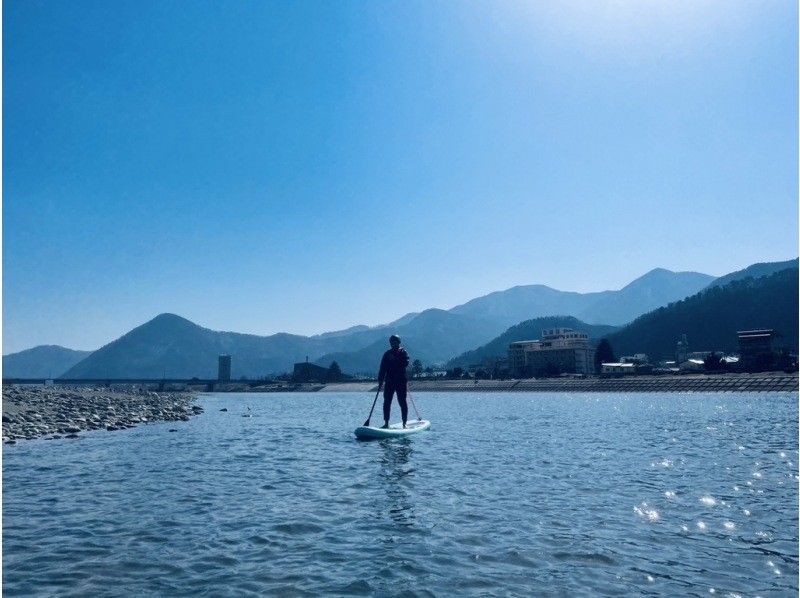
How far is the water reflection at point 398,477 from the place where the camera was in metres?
12.6

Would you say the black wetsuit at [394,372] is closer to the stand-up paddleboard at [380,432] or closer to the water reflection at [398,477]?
the stand-up paddleboard at [380,432]

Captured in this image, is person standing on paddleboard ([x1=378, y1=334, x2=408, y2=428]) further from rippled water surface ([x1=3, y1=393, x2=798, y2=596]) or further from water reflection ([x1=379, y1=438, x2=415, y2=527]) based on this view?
rippled water surface ([x1=3, y1=393, x2=798, y2=596])

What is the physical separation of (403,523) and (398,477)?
18.3ft

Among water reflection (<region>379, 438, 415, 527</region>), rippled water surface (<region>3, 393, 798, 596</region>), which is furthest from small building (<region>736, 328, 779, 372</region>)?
rippled water surface (<region>3, 393, 798, 596</region>)

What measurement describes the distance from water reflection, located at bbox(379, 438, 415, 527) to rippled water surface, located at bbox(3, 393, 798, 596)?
3.8 inches

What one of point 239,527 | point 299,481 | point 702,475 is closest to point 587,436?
point 702,475

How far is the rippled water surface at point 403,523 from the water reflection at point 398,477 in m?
0.10

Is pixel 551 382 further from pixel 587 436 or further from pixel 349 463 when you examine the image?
pixel 349 463

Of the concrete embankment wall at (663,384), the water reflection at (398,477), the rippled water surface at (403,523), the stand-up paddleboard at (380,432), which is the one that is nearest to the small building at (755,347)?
the concrete embankment wall at (663,384)

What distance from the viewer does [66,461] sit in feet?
68.4

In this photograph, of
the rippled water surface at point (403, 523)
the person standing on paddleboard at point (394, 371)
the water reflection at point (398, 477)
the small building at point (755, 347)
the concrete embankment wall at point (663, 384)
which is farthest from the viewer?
the small building at point (755, 347)

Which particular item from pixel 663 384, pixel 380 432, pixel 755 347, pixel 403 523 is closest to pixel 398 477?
pixel 403 523

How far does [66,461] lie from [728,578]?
70.0ft

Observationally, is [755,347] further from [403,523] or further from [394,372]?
[403,523]
